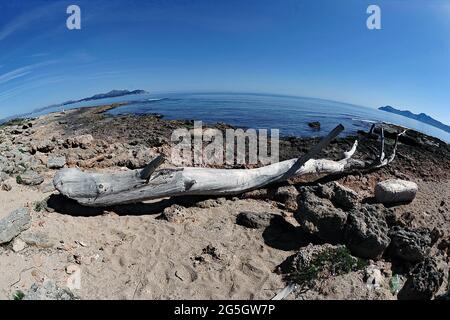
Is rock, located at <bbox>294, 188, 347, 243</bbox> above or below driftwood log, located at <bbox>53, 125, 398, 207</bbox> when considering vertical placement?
below

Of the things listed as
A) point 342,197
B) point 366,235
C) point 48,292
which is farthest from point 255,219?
point 48,292

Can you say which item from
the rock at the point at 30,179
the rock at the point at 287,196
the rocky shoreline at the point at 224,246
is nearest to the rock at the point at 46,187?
the rocky shoreline at the point at 224,246

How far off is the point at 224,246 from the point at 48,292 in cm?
304

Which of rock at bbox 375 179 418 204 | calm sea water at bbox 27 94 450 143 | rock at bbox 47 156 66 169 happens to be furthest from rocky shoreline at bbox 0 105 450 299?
calm sea water at bbox 27 94 450 143

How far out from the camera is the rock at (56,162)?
10180 millimetres

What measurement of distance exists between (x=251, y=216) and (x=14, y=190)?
599 centimetres

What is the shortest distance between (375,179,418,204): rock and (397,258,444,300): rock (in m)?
3.52

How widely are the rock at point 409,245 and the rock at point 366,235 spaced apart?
216 mm

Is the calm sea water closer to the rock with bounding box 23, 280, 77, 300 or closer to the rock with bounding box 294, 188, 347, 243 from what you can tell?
the rock with bounding box 294, 188, 347, 243

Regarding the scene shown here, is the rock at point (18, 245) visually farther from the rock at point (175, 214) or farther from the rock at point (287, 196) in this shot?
the rock at point (287, 196)

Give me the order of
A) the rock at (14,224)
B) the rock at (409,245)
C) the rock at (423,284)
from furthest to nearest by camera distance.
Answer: the rock at (14,224)
the rock at (409,245)
the rock at (423,284)

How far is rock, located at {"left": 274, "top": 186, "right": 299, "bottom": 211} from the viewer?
8547 mm

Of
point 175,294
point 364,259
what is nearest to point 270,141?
point 364,259
